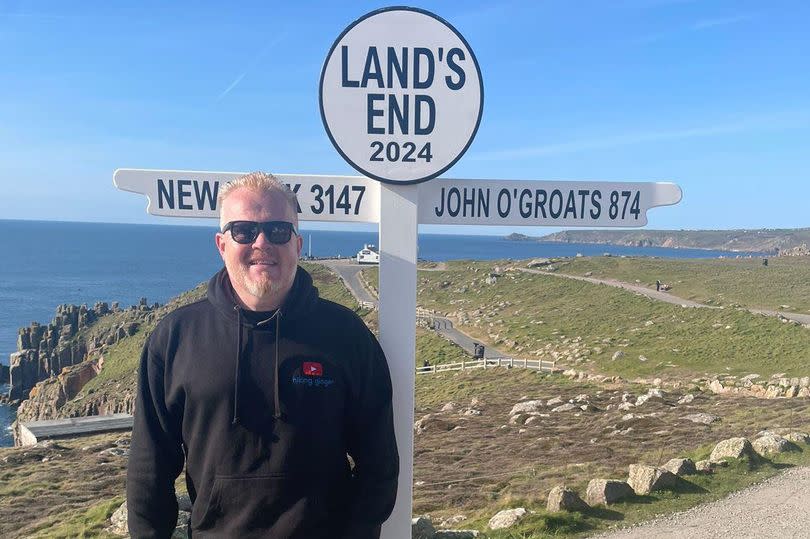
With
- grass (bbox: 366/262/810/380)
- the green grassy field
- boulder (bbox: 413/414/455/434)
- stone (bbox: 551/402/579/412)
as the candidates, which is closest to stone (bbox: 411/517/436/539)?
boulder (bbox: 413/414/455/434)

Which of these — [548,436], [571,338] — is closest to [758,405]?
[548,436]

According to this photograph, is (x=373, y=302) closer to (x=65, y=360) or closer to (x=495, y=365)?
(x=495, y=365)

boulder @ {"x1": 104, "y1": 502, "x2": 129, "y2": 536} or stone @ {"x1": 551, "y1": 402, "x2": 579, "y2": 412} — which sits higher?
boulder @ {"x1": 104, "y1": 502, "x2": 129, "y2": 536}

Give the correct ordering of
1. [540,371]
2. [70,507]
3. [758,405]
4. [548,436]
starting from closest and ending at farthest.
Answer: [70,507], [548,436], [758,405], [540,371]

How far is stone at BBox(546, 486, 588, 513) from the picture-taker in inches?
249

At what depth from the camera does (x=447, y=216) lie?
11.4ft

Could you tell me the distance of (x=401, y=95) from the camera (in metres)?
3.20

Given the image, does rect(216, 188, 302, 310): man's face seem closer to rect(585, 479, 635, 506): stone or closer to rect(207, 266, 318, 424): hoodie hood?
rect(207, 266, 318, 424): hoodie hood

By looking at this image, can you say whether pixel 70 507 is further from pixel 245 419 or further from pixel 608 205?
pixel 608 205

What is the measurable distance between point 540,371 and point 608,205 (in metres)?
19.9

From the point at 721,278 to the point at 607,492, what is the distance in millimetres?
40923

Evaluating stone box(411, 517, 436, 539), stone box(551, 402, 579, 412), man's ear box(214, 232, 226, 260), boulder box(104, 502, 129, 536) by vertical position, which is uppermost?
man's ear box(214, 232, 226, 260)

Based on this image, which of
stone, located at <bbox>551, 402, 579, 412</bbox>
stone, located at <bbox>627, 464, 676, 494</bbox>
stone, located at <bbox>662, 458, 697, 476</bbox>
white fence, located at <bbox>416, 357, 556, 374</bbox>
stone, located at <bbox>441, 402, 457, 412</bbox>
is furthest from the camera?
white fence, located at <bbox>416, 357, 556, 374</bbox>

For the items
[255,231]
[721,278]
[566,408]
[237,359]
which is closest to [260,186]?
[255,231]
